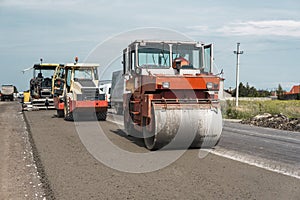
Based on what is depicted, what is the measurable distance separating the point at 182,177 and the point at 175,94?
339cm

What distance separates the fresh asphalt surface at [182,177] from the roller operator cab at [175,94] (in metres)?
0.55

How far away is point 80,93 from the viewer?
18938 mm

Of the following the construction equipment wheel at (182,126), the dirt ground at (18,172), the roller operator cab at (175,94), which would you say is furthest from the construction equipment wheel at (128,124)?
the dirt ground at (18,172)

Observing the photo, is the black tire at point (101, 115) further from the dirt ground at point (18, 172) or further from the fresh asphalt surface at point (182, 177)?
the fresh asphalt surface at point (182, 177)

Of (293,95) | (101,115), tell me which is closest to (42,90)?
(101,115)

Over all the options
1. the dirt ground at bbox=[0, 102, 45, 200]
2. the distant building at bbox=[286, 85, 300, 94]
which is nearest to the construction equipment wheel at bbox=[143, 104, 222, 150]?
the dirt ground at bbox=[0, 102, 45, 200]

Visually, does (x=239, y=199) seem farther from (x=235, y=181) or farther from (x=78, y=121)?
(x=78, y=121)

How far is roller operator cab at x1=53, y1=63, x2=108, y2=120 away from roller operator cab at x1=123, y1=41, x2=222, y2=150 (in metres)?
7.33

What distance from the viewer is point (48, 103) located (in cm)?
2772

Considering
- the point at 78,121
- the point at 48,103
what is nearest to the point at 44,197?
the point at 78,121

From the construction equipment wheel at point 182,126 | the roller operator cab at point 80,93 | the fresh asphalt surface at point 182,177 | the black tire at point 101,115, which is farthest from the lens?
the black tire at point 101,115

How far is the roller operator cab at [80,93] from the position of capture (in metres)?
18.9

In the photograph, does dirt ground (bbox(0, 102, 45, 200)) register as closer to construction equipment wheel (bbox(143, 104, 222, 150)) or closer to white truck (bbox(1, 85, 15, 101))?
construction equipment wheel (bbox(143, 104, 222, 150))

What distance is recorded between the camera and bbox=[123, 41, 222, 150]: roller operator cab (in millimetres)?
9992
